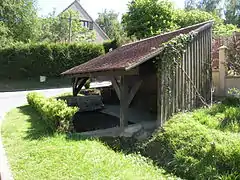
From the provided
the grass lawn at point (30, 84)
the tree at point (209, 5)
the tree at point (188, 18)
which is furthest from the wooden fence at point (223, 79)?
the tree at point (209, 5)

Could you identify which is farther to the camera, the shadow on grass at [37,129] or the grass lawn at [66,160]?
the shadow on grass at [37,129]

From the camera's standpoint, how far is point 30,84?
21.6 m

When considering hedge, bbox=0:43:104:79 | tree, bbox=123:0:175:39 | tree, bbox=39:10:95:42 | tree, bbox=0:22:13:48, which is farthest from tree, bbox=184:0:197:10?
tree, bbox=0:22:13:48

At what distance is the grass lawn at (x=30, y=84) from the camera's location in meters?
20.5

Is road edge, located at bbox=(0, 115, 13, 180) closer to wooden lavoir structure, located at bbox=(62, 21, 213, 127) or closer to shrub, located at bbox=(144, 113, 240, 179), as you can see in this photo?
shrub, located at bbox=(144, 113, 240, 179)

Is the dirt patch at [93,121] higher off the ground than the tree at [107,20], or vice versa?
the tree at [107,20]

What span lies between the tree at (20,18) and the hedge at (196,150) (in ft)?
85.4

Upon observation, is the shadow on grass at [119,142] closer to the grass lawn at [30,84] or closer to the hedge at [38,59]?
the grass lawn at [30,84]

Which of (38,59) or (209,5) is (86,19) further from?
(209,5)

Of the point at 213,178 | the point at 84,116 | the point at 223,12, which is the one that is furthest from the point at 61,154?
the point at 223,12

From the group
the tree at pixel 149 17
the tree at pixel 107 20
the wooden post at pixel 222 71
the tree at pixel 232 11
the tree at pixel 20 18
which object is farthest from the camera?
the tree at pixel 107 20

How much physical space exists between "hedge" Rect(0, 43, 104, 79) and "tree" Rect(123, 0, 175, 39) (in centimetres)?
537

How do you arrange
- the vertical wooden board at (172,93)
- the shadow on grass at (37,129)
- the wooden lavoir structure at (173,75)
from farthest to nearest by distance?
1. the vertical wooden board at (172,93)
2. the wooden lavoir structure at (173,75)
3. the shadow on grass at (37,129)

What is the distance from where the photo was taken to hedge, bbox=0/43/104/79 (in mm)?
22109
